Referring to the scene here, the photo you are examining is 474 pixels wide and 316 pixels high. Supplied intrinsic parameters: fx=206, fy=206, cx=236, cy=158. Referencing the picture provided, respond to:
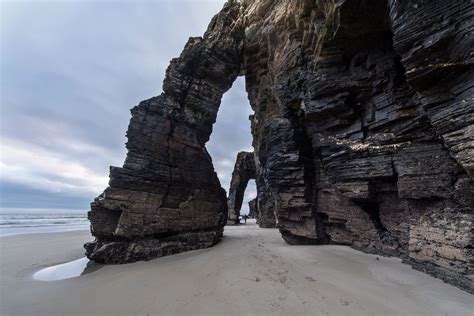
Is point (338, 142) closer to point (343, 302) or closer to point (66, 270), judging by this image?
point (343, 302)

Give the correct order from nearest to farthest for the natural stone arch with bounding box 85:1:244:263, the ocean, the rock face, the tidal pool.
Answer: the rock face, the tidal pool, the natural stone arch with bounding box 85:1:244:263, the ocean

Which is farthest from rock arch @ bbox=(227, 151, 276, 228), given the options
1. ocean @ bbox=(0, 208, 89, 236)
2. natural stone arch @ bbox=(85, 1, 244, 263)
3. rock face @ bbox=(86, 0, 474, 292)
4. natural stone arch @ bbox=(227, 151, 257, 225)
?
ocean @ bbox=(0, 208, 89, 236)

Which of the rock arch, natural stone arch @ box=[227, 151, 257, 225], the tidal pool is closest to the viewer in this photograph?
the tidal pool

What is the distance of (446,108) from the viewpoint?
19.3ft

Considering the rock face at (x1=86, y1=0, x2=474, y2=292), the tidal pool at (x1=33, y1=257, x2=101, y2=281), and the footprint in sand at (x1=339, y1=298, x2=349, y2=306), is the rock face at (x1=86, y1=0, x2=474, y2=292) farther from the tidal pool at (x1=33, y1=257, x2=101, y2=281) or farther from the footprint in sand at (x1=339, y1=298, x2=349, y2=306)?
the footprint in sand at (x1=339, y1=298, x2=349, y2=306)

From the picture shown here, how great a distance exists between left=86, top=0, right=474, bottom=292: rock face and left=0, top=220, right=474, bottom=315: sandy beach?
1.12 meters

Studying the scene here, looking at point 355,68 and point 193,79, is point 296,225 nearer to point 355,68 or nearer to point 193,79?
point 355,68

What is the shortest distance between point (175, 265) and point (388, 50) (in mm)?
13267

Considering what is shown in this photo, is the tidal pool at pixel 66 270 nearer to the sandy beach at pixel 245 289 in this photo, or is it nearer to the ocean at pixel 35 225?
the sandy beach at pixel 245 289

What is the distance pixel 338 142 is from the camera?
34.7 ft

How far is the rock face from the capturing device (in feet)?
19.7

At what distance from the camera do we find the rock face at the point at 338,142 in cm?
602

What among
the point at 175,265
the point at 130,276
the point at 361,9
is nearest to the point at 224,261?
the point at 175,265

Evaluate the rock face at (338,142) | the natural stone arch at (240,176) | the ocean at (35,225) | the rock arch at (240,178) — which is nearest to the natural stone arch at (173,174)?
the rock face at (338,142)
